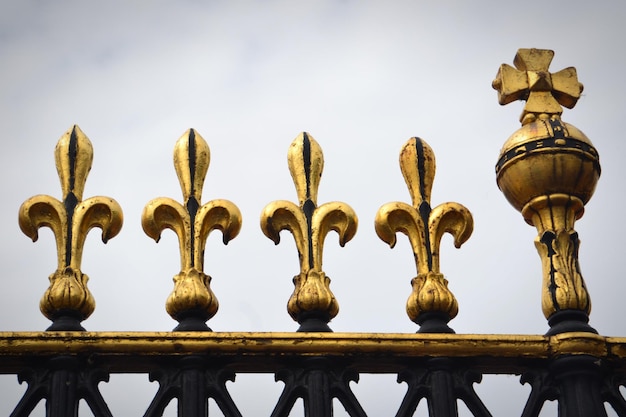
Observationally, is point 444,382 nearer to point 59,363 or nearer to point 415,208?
point 415,208

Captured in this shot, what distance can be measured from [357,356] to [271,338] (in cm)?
41

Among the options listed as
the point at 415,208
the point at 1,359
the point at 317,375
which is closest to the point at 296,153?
the point at 415,208

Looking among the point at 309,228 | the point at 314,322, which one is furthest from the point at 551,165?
the point at 314,322

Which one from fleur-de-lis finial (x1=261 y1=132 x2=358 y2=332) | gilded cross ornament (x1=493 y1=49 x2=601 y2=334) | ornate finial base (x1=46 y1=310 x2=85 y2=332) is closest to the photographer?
ornate finial base (x1=46 y1=310 x2=85 y2=332)

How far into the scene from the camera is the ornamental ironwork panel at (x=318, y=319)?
7734 millimetres

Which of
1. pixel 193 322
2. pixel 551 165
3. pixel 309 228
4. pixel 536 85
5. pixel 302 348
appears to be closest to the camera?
pixel 302 348

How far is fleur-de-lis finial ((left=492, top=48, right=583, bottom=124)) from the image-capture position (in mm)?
8688

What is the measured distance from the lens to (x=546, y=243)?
27.2 feet

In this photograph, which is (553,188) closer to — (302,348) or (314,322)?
(314,322)

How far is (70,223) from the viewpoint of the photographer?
8.09 m

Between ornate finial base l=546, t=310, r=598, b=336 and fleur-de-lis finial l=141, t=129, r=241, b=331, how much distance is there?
5.20ft

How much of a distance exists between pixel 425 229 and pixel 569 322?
0.83m

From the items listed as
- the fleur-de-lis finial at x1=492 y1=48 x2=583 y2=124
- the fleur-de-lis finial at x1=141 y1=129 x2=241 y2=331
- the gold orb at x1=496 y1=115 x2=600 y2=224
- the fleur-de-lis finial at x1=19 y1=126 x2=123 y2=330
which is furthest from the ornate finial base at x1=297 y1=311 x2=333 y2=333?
the fleur-de-lis finial at x1=492 y1=48 x2=583 y2=124

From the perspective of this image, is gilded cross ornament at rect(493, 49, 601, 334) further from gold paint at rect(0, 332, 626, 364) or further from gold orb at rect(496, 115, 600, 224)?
gold paint at rect(0, 332, 626, 364)
